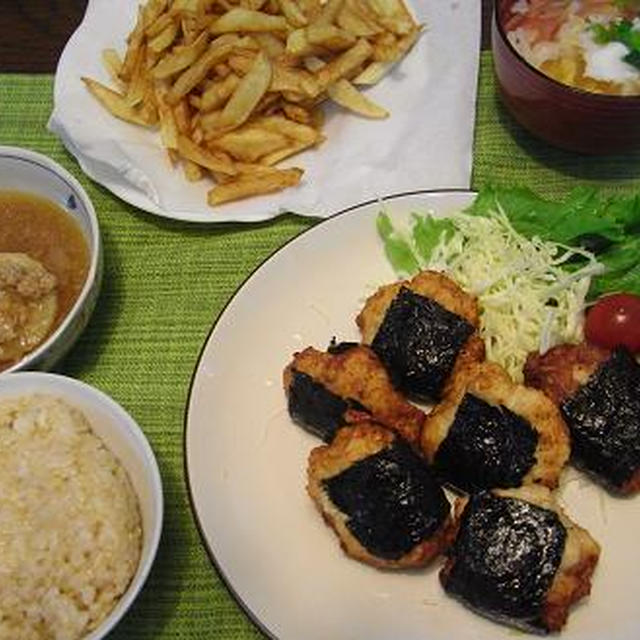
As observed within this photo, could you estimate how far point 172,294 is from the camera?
2.61 m

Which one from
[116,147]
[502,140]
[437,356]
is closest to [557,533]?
[437,356]

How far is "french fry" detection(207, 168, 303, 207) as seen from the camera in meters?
2.65

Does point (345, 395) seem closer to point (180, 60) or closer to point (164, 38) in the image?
point (180, 60)

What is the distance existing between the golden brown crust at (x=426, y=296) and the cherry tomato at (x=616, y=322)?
0.31 metres

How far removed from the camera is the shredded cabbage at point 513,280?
2.35 metres

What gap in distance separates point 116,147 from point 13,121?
0.55 m

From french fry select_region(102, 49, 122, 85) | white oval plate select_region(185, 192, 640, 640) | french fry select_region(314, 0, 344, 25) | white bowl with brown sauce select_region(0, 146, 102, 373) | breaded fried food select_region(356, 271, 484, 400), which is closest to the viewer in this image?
white oval plate select_region(185, 192, 640, 640)

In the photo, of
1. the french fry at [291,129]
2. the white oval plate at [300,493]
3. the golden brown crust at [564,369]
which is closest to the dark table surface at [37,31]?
the french fry at [291,129]

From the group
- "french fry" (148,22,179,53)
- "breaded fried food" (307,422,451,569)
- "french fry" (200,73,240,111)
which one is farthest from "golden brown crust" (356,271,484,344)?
"french fry" (148,22,179,53)

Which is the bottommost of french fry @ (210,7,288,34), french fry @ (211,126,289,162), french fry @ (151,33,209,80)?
french fry @ (211,126,289,162)

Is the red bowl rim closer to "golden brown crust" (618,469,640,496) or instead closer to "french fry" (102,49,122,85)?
"golden brown crust" (618,469,640,496)

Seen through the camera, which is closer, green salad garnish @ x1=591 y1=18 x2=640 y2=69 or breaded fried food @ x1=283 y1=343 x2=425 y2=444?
breaded fried food @ x1=283 y1=343 x2=425 y2=444

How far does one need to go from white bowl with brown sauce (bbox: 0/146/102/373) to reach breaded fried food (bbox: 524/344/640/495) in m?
1.24

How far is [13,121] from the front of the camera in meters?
3.02
